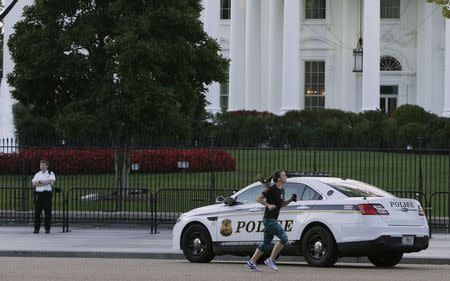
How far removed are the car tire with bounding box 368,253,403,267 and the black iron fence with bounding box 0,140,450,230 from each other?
619 cm

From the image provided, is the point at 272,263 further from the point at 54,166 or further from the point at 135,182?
the point at 54,166

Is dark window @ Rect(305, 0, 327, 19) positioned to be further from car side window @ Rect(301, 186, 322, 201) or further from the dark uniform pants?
car side window @ Rect(301, 186, 322, 201)

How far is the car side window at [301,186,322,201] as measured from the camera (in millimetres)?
21266

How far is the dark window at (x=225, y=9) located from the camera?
6943cm

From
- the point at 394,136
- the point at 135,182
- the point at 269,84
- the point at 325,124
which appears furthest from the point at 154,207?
the point at 269,84

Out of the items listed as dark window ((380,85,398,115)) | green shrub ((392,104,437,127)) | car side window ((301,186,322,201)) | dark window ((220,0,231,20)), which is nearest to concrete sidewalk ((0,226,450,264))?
car side window ((301,186,322,201))

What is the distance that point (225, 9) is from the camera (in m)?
69.7

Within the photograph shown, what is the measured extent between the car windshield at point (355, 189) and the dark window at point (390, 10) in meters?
44.6

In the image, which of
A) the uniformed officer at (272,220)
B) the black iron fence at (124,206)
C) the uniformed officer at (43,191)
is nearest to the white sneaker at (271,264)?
the uniformed officer at (272,220)

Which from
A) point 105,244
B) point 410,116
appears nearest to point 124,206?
point 105,244

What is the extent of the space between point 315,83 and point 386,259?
4455cm

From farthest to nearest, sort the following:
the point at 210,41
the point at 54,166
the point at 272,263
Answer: the point at 54,166 < the point at 210,41 < the point at 272,263

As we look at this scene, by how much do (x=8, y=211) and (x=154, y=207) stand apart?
14.7 ft

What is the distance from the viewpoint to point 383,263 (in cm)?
2169
